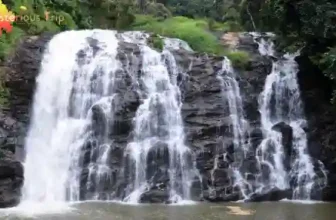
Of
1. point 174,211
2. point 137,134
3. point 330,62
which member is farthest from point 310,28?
point 174,211

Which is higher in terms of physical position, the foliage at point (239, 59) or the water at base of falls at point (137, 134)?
the foliage at point (239, 59)

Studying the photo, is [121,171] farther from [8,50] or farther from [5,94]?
[8,50]

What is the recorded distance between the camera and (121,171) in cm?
1330

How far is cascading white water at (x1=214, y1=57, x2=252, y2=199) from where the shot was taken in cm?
1359

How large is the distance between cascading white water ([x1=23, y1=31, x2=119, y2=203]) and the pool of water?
1052 millimetres

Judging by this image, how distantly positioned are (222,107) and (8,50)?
20.9 feet

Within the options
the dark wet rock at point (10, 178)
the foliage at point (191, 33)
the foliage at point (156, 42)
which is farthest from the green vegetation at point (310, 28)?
the dark wet rock at point (10, 178)

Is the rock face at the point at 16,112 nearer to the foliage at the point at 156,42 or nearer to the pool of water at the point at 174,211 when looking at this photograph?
→ the pool of water at the point at 174,211

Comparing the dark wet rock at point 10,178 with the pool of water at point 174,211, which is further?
the dark wet rock at point 10,178

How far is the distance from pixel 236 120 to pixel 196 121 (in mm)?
1161

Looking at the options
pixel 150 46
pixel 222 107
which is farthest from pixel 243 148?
pixel 150 46

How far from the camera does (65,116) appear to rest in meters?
14.2

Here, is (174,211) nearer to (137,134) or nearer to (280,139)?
(137,134)

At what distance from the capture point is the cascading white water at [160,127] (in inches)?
522
